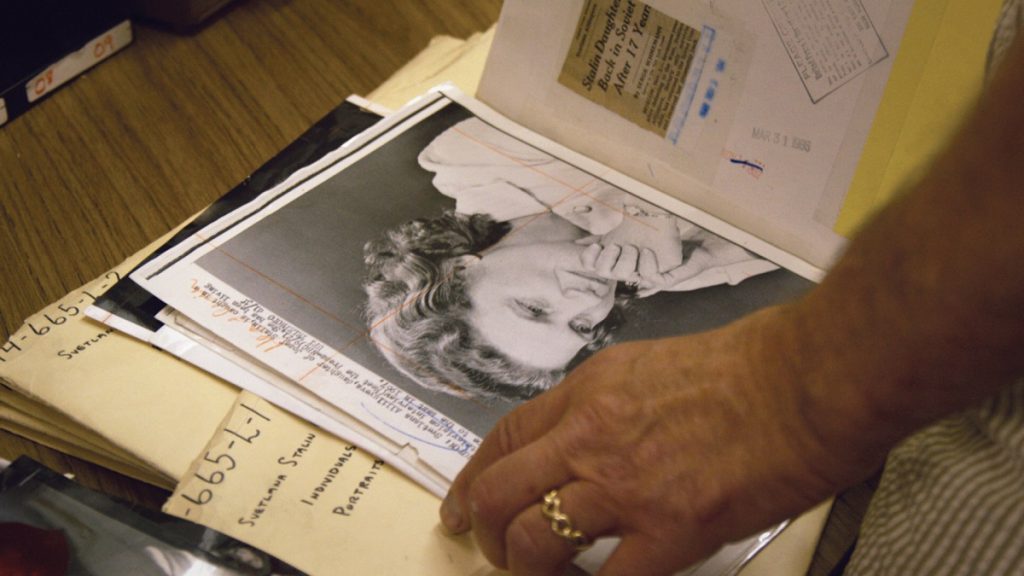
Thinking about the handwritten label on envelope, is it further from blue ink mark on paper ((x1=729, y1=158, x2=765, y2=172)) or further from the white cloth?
blue ink mark on paper ((x1=729, y1=158, x2=765, y2=172))

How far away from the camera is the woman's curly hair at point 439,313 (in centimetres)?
47

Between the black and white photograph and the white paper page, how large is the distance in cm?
→ 3

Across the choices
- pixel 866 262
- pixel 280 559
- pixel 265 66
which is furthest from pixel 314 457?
pixel 265 66

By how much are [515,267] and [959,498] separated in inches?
10.7

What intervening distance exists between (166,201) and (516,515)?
37cm

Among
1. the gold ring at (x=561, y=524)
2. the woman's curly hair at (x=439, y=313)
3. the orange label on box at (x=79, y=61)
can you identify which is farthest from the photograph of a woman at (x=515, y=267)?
the orange label on box at (x=79, y=61)

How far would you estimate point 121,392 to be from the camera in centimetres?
46

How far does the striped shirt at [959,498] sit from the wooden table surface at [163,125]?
6 cm

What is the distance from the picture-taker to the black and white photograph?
1.57 feet

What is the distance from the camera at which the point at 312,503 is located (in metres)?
0.42

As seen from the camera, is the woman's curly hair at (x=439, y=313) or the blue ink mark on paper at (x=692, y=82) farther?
the blue ink mark on paper at (x=692, y=82)

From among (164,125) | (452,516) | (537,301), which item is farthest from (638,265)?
(164,125)

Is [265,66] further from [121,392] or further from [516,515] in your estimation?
[516,515]

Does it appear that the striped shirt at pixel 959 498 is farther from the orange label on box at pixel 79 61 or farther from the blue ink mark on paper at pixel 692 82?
the orange label on box at pixel 79 61
